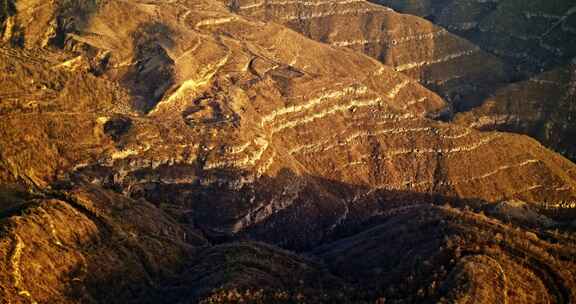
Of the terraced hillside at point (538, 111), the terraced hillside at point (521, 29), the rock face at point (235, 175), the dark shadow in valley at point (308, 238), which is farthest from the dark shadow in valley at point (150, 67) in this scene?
the terraced hillside at point (521, 29)

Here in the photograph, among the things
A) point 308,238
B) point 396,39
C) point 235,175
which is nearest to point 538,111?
point 396,39

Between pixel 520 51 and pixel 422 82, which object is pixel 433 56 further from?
pixel 520 51

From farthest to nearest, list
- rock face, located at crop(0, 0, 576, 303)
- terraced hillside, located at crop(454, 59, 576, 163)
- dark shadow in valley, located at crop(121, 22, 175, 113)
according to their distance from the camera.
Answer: terraced hillside, located at crop(454, 59, 576, 163) → dark shadow in valley, located at crop(121, 22, 175, 113) → rock face, located at crop(0, 0, 576, 303)

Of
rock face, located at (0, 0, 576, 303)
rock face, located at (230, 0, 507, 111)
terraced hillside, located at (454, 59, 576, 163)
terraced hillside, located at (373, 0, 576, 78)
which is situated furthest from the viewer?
terraced hillside, located at (373, 0, 576, 78)

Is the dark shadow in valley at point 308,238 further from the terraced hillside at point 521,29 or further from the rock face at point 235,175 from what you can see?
the terraced hillside at point 521,29

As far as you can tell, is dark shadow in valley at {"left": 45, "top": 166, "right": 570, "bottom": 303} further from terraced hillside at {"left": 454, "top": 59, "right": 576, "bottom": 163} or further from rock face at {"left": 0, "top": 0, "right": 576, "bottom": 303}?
terraced hillside at {"left": 454, "top": 59, "right": 576, "bottom": 163}

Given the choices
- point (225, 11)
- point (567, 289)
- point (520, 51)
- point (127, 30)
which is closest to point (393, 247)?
point (567, 289)

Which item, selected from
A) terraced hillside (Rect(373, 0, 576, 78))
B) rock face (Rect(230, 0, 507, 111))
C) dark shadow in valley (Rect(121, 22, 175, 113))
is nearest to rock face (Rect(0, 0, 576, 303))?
dark shadow in valley (Rect(121, 22, 175, 113))
